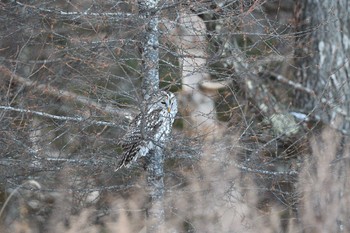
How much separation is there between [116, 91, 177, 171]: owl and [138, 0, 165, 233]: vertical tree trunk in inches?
4.7

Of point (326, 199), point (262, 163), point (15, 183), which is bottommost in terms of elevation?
point (15, 183)

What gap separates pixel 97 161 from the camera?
383 inches

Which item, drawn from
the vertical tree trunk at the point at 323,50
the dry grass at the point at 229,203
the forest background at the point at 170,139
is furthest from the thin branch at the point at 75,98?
the vertical tree trunk at the point at 323,50

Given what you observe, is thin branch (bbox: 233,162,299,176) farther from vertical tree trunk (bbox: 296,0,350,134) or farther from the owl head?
vertical tree trunk (bbox: 296,0,350,134)

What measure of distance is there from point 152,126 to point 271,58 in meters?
1.50

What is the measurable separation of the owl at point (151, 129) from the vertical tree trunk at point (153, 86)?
0.12m

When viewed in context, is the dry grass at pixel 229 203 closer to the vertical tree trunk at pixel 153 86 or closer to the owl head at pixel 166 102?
the vertical tree trunk at pixel 153 86

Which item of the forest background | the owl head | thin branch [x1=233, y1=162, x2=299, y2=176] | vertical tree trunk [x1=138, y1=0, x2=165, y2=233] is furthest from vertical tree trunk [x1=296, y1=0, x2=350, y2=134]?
vertical tree trunk [x1=138, y1=0, x2=165, y2=233]

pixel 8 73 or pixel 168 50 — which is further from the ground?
pixel 168 50

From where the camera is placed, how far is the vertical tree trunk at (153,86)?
9148 millimetres

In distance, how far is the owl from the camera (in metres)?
9.04

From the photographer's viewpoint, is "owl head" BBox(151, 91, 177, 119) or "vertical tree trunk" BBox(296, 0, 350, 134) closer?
"owl head" BBox(151, 91, 177, 119)

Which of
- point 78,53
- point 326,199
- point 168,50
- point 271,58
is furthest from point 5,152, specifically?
point 326,199

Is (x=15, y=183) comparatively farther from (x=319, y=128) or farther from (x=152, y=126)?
(x=319, y=128)
